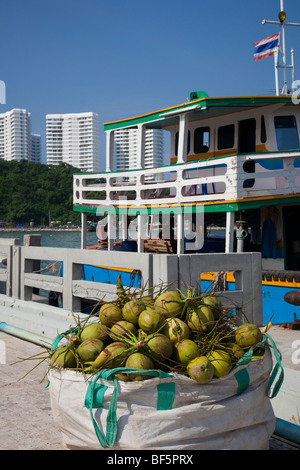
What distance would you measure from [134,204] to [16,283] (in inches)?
195

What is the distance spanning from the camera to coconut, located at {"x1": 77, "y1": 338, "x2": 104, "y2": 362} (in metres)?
3.25

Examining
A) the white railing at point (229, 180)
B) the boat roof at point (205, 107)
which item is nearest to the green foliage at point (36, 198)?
the boat roof at point (205, 107)

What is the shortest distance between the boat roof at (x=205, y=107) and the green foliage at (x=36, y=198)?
106242 millimetres

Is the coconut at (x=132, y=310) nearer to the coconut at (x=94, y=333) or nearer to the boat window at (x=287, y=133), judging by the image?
the coconut at (x=94, y=333)

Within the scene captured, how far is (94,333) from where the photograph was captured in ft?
11.2

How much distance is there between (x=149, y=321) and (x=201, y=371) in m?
0.51

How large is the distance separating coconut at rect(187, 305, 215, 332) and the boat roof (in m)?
8.02

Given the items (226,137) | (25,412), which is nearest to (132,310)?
(25,412)

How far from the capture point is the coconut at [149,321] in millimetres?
3296

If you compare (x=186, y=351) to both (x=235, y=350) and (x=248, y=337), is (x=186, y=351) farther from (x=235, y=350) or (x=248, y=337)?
(x=248, y=337)

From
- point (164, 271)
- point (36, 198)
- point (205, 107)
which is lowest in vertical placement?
point (164, 271)

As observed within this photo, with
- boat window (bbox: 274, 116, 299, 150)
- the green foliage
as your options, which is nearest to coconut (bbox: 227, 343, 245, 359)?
boat window (bbox: 274, 116, 299, 150)

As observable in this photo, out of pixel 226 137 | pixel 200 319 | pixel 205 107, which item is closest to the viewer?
pixel 200 319
